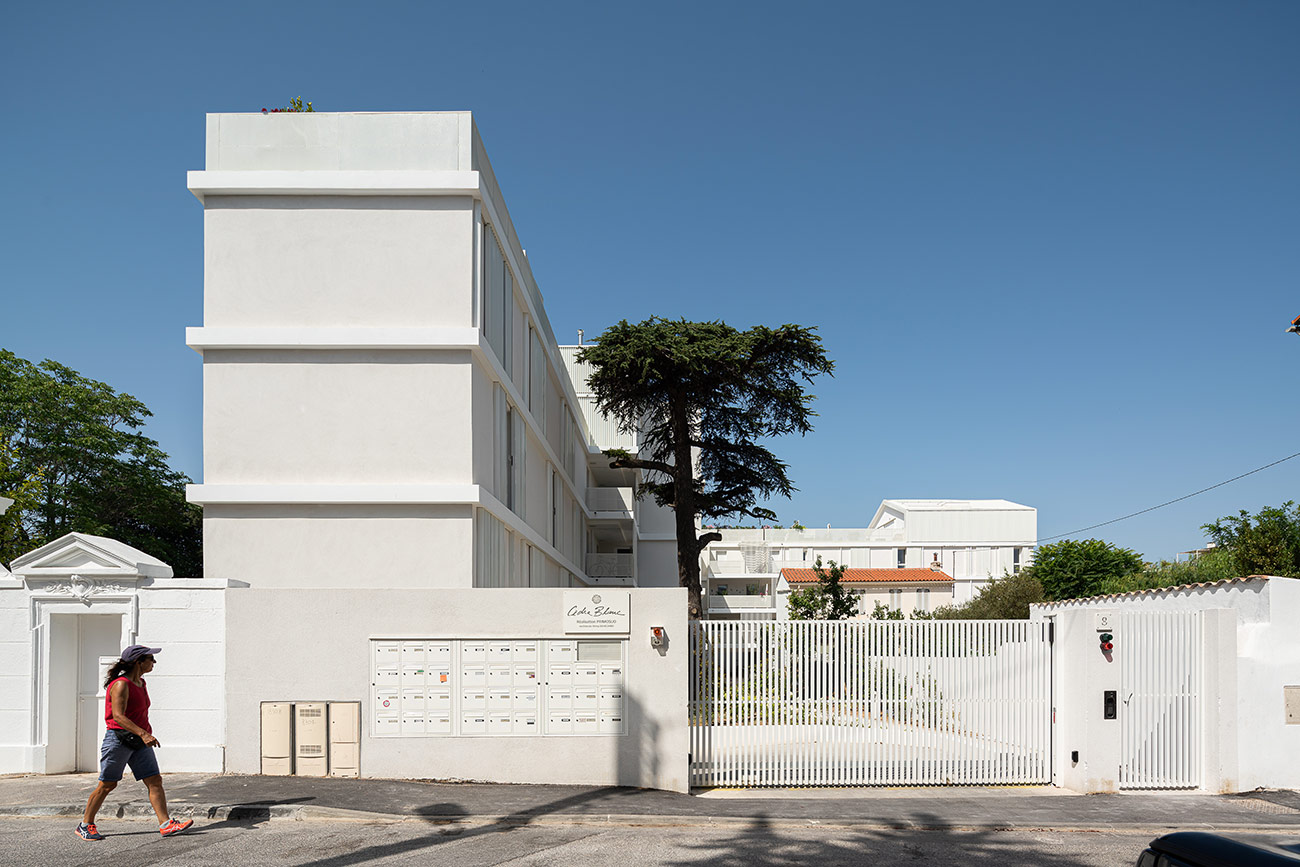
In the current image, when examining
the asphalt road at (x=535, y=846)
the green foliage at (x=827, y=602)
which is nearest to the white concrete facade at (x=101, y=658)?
the asphalt road at (x=535, y=846)

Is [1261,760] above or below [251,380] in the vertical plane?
below

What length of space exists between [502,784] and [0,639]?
21.3 ft

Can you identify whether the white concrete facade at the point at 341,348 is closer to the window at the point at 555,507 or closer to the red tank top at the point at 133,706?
the red tank top at the point at 133,706

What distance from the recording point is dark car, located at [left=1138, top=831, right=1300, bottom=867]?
13.9ft

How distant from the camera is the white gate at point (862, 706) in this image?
1222 cm

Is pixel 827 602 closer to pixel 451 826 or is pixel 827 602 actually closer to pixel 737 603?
pixel 737 603

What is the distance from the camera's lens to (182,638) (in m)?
12.3

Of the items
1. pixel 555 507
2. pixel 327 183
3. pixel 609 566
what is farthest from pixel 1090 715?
pixel 609 566

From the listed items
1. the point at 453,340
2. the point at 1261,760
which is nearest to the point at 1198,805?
the point at 1261,760

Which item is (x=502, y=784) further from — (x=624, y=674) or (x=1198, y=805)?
(x=1198, y=805)

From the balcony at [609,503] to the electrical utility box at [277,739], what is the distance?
28053 millimetres

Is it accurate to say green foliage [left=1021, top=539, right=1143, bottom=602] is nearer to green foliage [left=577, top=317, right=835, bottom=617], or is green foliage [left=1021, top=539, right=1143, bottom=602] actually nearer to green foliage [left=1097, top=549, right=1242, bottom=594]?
green foliage [left=1097, top=549, right=1242, bottom=594]

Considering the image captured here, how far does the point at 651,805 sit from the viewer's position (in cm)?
1113

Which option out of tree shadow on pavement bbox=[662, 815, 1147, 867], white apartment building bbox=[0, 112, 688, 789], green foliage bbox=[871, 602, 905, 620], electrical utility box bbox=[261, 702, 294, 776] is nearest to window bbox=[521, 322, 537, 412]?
white apartment building bbox=[0, 112, 688, 789]
